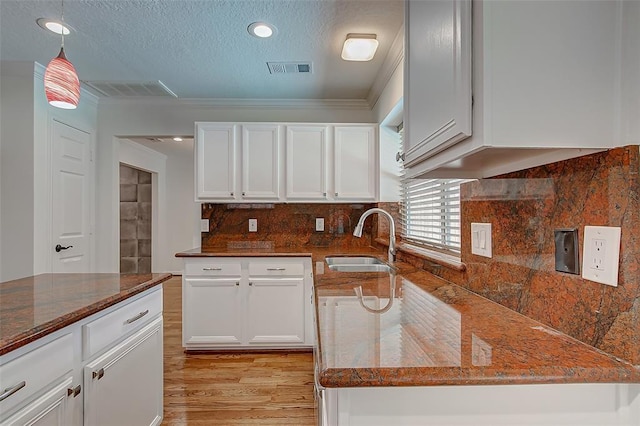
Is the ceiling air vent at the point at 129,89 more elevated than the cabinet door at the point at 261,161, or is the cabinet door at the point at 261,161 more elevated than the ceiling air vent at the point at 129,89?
the ceiling air vent at the point at 129,89

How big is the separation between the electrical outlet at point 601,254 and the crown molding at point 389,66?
6.09 feet

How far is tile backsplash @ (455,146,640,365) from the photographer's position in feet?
2.32

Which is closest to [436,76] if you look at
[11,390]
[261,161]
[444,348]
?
[444,348]

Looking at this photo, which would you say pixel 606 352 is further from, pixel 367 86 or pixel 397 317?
pixel 367 86

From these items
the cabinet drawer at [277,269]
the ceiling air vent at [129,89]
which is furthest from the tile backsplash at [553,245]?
the ceiling air vent at [129,89]

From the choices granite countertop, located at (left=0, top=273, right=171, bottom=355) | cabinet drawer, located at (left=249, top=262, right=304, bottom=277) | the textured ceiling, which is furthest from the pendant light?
cabinet drawer, located at (left=249, top=262, right=304, bottom=277)

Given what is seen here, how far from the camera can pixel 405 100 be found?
1277mm

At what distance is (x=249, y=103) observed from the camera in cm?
354

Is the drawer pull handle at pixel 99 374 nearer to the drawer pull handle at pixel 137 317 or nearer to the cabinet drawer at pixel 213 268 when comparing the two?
the drawer pull handle at pixel 137 317

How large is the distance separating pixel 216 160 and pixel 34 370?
7.96 feet

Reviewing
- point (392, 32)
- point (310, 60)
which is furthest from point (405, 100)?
point (310, 60)

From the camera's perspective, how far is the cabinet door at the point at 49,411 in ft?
3.16

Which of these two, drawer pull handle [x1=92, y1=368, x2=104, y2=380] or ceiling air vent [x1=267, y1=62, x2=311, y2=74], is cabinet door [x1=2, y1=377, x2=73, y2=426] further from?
ceiling air vent [x1=267, y1=62, x2=311, y2=74]

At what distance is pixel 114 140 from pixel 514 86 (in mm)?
3848
